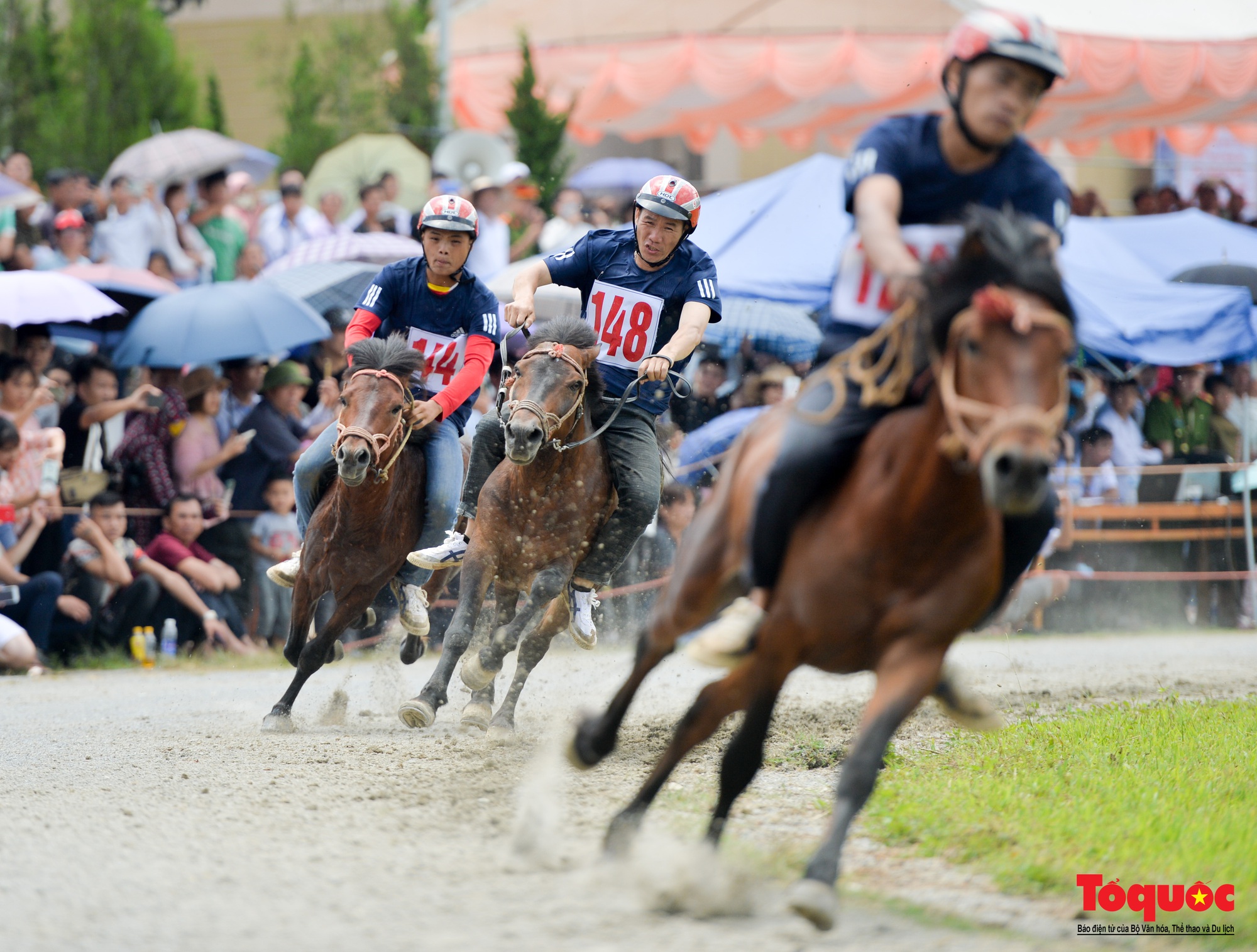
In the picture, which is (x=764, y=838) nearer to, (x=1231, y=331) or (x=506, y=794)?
(x=506, y=794)

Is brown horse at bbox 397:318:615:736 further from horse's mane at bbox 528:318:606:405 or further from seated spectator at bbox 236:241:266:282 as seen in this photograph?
seated spectator at bbox 236:241:266:282

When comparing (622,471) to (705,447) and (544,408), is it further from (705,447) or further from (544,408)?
(705,447)

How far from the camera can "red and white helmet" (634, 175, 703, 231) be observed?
27.6 feet

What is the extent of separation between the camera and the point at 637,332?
340 inches

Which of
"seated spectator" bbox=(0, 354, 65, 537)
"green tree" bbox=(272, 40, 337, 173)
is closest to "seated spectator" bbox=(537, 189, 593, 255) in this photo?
"seated spectator" bbox=(0, 354, 65, 537)

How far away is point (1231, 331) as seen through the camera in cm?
1717

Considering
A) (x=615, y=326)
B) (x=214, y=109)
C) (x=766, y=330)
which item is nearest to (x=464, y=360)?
(x=615, y=326)

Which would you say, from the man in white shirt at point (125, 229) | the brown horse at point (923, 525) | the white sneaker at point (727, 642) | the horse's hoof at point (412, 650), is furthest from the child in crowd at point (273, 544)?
A: the brown horse at point (923, 525)

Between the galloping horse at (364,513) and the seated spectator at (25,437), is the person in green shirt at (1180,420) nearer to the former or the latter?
the galloping horse at (364,513)

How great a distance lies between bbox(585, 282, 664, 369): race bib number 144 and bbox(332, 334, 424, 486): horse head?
1078mm

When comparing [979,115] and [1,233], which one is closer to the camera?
[979,115]

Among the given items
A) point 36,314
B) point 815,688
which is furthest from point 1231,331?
point 36,314

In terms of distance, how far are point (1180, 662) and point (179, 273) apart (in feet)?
34.4

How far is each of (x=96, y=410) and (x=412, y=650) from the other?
431cm
